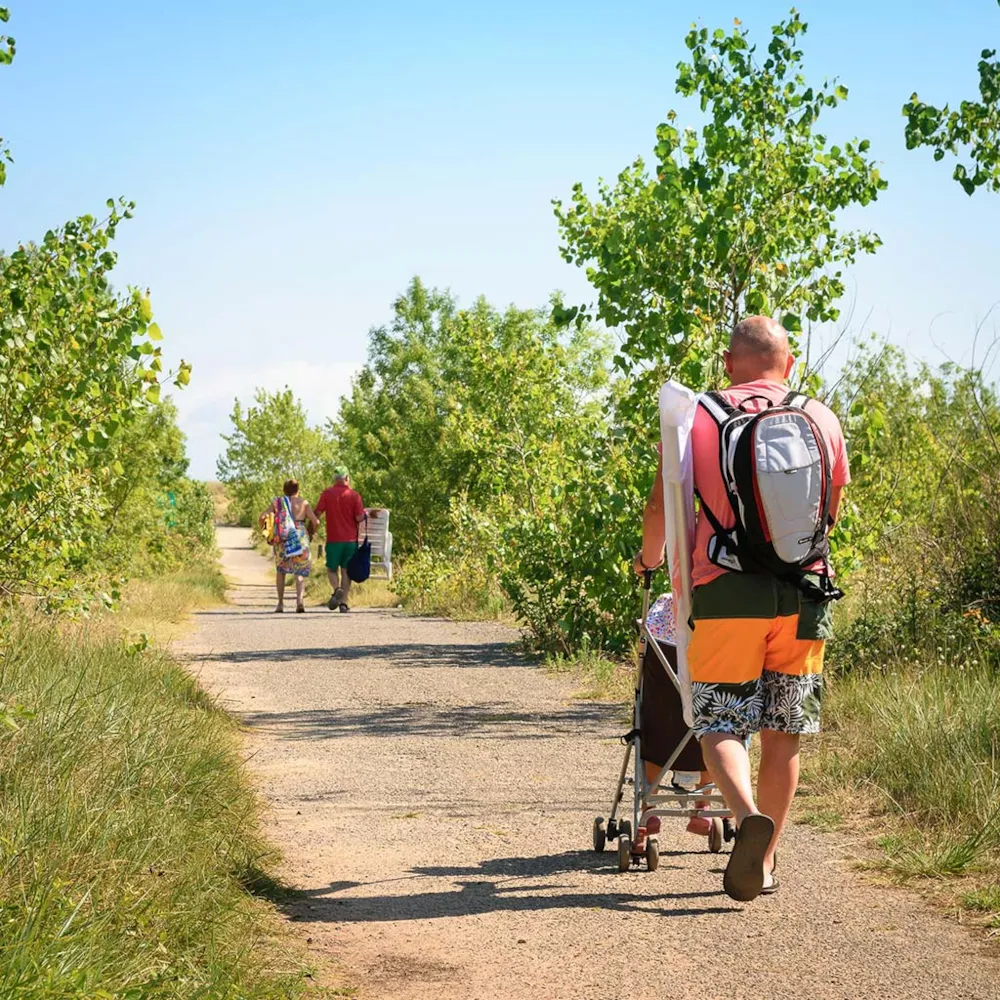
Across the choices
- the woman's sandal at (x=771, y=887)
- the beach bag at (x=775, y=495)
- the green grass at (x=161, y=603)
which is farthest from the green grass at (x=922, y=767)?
the green grass at (x=161, y=603)

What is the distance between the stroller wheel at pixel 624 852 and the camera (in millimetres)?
5906

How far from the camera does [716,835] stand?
20.6 feet

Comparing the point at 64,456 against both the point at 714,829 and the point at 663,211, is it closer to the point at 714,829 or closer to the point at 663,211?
the point at 714,829

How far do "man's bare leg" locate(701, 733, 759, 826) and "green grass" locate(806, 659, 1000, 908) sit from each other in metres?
1.19

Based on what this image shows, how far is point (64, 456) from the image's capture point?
8328 mm

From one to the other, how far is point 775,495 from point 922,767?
2534 millimetres

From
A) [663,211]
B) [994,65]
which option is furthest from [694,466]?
[663,211]

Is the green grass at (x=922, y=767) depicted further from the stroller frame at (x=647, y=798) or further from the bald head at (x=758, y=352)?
the bald head at (x=758, y=352)

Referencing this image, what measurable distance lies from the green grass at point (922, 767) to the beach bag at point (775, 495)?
61.3 inches

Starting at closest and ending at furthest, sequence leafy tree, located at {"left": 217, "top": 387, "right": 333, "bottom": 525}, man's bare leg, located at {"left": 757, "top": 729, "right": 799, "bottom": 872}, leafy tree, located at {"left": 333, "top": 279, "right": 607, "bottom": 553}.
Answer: man's bare leg, located at {"left": 757, "top": 729, "right": 799, "bottom": 872}
leafy tree, located at {"left": 333, "top": 279, "right": 607, "bottom": 553}
leafy tree, located at {"left": 217, "top": 387, "right": 333, "bottom": 525}

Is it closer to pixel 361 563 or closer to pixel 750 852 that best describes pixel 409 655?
pixel 361 563

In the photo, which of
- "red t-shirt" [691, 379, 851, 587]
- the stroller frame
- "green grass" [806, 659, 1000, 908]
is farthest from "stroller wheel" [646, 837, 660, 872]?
"red t-shirt" [691, 379, 851, 587]

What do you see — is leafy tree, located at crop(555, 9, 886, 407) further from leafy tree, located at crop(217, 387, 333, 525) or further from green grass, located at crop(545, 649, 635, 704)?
leafy tree, located at crop(217, 387, 333, 525)

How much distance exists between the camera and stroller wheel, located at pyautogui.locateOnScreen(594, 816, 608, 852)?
246 inches
